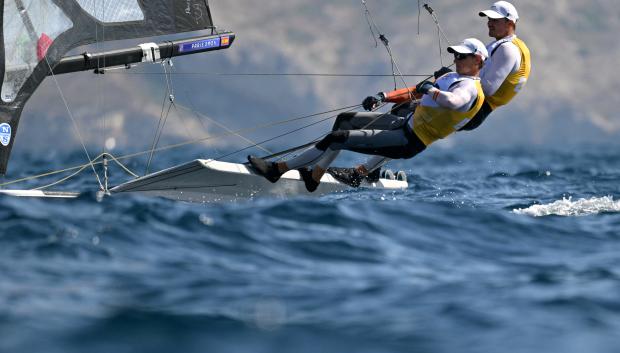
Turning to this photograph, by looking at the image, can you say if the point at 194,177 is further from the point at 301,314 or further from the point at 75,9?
the point at 301,314

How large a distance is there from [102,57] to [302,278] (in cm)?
459

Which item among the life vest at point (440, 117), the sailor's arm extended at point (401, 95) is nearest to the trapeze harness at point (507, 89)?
the life vest at point (440, 117)

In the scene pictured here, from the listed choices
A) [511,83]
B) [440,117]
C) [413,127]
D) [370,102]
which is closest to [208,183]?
[370,102]

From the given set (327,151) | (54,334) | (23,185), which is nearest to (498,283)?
(54,334)

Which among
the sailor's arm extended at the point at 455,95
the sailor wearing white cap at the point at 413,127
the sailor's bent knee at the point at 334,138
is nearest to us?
the sailor's arm extended at the point at 455,95

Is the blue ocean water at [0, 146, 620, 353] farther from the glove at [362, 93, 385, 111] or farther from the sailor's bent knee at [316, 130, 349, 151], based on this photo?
the glove at [362, 93, 385, 111]

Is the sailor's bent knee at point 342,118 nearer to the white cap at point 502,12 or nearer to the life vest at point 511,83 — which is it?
the life vest at point 511,83

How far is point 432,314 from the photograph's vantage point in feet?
14.9

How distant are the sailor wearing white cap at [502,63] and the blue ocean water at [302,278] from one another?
1173 mm

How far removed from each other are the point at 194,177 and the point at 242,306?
12.8 feet

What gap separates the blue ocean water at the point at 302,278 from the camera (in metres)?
4.11

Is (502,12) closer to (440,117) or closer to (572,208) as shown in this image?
(440,117)

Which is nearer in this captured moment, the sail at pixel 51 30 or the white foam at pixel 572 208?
the white foam at pixel 572 208

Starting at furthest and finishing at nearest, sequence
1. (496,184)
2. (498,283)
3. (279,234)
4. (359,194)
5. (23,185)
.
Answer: (23,185) < (496,184) < (359,194) < (279,234) < (498,283)
